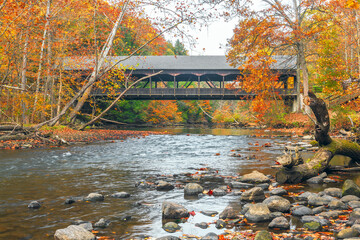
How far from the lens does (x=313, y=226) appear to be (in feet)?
10.9

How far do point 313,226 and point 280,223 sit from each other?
34 cm

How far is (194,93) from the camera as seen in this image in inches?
1109

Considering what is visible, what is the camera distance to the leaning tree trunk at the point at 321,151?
562 cm

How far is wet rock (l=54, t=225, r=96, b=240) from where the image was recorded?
9.60 ft

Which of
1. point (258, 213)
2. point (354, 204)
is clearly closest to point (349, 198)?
point (354, 204)

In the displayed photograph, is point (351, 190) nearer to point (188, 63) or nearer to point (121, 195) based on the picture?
point (121, 195)

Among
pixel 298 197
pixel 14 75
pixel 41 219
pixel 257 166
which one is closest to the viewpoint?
pixel 41 219

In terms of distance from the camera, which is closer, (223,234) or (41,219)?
(223,234)

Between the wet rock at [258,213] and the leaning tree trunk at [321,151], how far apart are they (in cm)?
205

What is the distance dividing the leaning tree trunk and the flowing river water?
3.50 ft

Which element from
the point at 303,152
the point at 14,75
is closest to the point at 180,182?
the point at 303,152

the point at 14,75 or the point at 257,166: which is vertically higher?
the point at 14,75

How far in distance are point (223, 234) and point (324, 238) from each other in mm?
1005

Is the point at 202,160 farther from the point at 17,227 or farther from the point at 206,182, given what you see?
the point at 17,227
